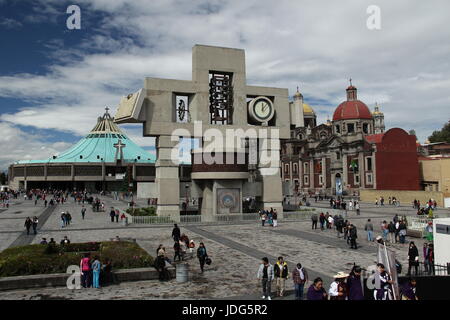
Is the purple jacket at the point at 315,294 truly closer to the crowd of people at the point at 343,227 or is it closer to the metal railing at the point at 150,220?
the crowd of people at the point at 343,227

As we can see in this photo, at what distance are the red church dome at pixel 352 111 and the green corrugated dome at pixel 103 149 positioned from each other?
5055 cm

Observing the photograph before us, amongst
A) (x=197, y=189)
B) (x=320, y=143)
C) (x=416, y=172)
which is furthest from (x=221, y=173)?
(x=320, y=143)

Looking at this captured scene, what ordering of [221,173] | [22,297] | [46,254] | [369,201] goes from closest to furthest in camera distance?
[22,297]
[46,254]
[221,173]
[369,201]

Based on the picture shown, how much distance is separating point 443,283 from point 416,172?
66.6 metres

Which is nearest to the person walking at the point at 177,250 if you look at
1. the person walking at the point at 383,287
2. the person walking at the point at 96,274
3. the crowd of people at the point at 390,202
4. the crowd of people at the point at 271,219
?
the person walking at the point at 96,274

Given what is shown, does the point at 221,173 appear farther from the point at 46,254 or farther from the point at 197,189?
the point at 46,254

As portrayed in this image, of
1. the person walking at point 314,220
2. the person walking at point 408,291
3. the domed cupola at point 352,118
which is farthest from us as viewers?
the domed cupola at point 352,118

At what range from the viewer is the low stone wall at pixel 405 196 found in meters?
54.1

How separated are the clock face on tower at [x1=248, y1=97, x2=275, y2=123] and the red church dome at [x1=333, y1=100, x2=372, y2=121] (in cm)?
5866

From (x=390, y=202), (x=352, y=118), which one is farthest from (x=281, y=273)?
(x=352, y=118)

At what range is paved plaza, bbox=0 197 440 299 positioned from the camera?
44.9ft

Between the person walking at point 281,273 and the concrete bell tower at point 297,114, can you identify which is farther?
A: the concrete bell tower at point 297,114

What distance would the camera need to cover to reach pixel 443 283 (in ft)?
38.7
